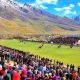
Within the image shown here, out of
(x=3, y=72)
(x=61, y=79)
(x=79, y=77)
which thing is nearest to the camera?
(x=3, y=72)

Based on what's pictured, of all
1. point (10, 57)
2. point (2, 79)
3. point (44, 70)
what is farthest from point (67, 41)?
point (2, 79)

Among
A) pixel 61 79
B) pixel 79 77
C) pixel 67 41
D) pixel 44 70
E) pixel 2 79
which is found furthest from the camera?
pixel 67 41

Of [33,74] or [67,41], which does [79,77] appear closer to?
[33,74]

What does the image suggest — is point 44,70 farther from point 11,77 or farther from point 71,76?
point 11,77

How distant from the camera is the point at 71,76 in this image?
82.3ft

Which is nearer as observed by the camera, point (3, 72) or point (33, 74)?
point (3, 72)

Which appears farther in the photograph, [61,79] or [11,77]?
[61,79]

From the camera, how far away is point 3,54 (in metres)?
45.7

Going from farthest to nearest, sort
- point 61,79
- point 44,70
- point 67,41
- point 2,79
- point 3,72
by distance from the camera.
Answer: point 67,41 → point 44,70 → point 61,79 → point 3,72 → point 2,79

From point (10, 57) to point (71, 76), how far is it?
2223 centimetres

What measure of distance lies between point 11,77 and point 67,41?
109 metres

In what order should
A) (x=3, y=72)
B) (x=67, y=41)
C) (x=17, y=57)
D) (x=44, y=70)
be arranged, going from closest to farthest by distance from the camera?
(x=3, y=72) → (x=44, y=70) → (x=17, y=57) → (x=67, y=41)

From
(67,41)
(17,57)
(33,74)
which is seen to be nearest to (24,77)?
(33,74)

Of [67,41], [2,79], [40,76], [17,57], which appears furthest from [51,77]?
[67,41]
